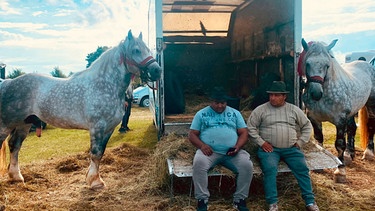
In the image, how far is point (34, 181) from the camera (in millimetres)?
4727

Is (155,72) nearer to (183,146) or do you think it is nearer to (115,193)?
(183,146)

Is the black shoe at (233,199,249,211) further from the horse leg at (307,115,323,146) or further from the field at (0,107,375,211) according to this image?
the horse leg at (307,115,323,146)

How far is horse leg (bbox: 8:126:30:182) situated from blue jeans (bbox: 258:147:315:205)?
342 cm

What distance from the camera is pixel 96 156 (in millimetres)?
4262

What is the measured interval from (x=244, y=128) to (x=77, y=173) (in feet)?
9.50

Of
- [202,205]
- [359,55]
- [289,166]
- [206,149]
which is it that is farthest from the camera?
[359,55]

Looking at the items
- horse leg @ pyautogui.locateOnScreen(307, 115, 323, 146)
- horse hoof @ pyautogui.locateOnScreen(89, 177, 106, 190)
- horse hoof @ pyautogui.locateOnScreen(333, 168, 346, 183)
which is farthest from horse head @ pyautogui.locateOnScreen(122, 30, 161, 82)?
horse hoof @ pyautogui.locateOnScreen(333, 168, 346, 183)

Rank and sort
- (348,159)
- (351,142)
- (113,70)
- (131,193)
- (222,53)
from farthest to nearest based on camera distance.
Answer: (222,53) → (351,142) → (348,159) → (113,70) → (131,193)

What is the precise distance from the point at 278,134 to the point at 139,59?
1992mm

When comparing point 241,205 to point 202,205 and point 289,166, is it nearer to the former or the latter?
point 202,205

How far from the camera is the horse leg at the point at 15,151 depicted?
4.63 meters

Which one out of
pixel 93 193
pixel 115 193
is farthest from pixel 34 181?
pixel 115 193

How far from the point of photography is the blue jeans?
3473mm

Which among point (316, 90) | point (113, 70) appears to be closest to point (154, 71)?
point (113, 70)
